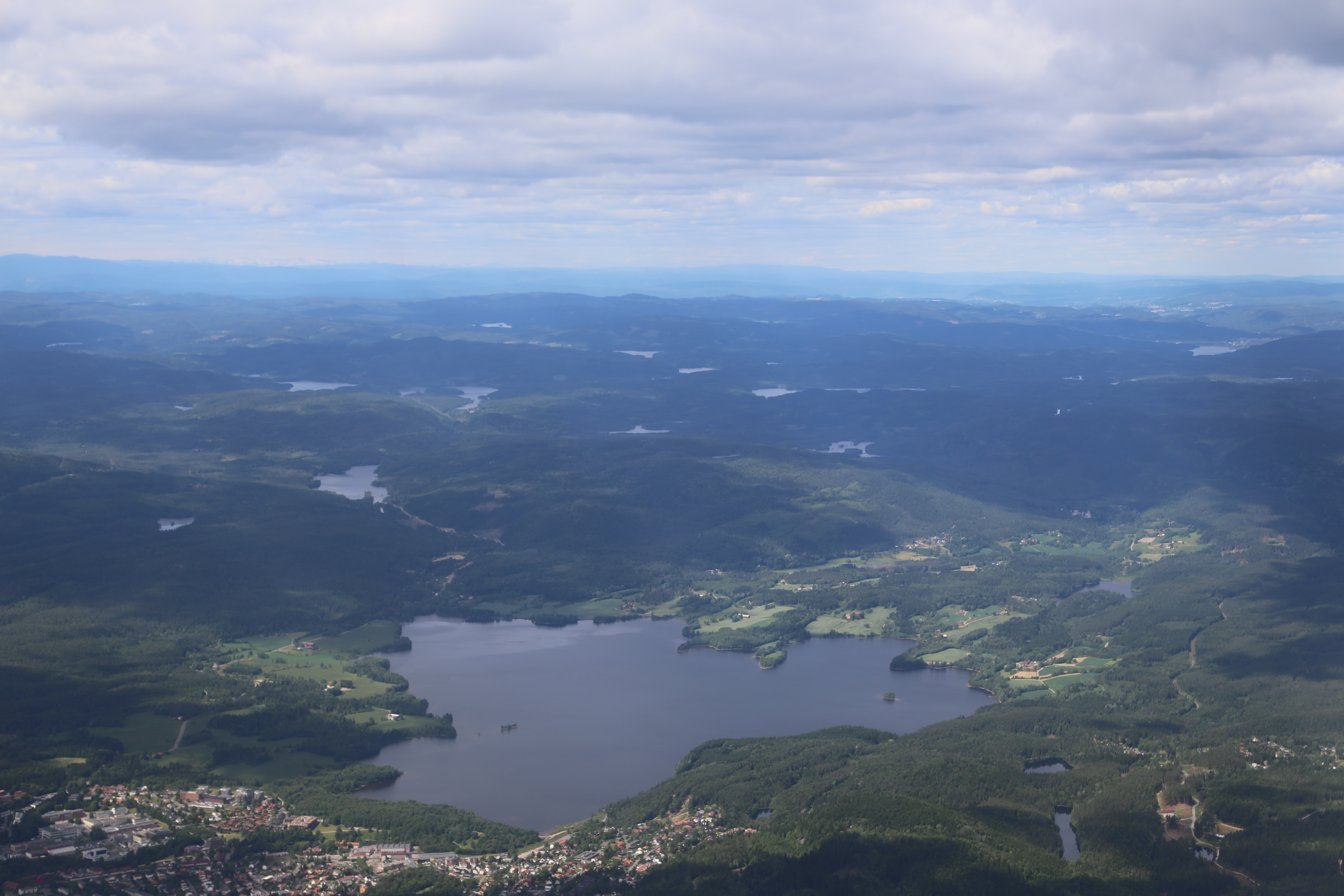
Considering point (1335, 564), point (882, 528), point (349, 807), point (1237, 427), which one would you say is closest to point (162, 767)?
point (349, 807)

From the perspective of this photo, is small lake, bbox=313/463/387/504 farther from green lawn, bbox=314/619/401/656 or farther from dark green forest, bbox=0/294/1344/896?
green lawn, bbox=314/619/401/656

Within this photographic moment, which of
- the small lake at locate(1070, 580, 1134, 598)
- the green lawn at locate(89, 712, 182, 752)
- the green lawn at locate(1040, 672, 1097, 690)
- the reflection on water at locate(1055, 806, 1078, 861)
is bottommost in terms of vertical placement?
the green lawn at locate(1040, 672, 1097, 690)

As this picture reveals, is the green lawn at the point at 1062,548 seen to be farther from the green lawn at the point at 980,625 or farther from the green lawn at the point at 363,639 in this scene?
the green lawn at the point at 363,639

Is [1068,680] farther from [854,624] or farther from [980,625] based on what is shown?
[854,624]

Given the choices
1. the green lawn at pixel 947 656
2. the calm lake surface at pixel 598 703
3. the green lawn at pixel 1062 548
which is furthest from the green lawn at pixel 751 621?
the green lawn at pixel 1062 548

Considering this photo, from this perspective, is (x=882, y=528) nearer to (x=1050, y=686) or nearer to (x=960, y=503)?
(x=960, y=503)

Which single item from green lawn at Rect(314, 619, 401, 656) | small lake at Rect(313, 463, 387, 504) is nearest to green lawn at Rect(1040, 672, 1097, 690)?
green lawn at Rect(314, 619, 401, 656)

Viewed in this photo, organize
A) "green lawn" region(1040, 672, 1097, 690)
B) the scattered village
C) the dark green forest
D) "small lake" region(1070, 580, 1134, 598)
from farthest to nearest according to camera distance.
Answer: "small lake" region(1070, 580, 1134, 598) < "green lawn" region(1040, 672, 1097, 690) < the dark green forest < the scattered village
